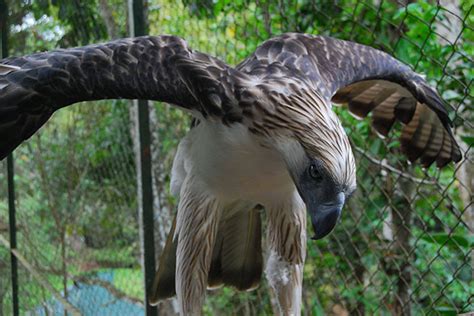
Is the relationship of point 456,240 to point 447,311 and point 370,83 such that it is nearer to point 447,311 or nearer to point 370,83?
point 447,311

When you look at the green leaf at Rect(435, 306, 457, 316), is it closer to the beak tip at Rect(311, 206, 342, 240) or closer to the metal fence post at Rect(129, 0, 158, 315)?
the beak tip at Rect(311, 206, 342, 240)

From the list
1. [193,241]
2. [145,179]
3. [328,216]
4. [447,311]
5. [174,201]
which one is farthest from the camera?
[174,201]

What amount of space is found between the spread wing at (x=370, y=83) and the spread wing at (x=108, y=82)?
25cm

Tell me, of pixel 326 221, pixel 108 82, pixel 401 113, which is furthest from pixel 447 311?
pixel 108 82

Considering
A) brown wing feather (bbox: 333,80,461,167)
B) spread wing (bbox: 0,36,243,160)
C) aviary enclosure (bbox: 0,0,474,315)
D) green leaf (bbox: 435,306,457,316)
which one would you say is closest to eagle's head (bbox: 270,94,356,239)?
spread wing (bbox: 0,36,243,160)

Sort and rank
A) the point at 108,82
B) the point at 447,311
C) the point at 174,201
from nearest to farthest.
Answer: the point at 108,82
the point at 447,311
the point at 174,201

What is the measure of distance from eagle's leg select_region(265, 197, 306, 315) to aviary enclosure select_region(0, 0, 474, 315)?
1.54ft

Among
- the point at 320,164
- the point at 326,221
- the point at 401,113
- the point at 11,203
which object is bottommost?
the point at 11,203

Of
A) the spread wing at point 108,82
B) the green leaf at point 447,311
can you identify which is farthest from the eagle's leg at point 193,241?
the green leaf at point 447,311

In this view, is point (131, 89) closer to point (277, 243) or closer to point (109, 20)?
point (277, 243)

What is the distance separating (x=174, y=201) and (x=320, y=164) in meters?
2.70

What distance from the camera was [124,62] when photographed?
2.20 m

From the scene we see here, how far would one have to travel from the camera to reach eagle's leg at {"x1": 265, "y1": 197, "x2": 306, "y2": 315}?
104 inches

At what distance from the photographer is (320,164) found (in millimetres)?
1963
